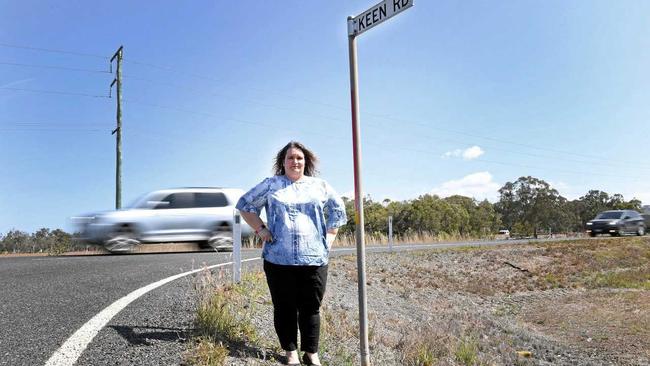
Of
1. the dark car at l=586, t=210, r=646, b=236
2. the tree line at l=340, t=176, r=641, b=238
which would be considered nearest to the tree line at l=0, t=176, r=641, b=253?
the tree line at l=340, t=176, r=641, b=238

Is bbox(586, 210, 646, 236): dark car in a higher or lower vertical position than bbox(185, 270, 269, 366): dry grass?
higher

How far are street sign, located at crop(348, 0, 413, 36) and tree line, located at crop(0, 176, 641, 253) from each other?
43.1m

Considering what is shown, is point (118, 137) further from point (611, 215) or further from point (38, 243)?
point (611, 215)

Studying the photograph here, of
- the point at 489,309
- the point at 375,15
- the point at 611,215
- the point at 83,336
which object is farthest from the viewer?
the point at 611,215

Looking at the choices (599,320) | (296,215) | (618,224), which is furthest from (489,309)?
(618,224)

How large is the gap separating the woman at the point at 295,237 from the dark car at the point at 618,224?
1163 inches

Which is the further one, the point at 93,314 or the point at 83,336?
the point at 93,314

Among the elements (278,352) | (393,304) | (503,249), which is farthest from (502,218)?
(278,352)

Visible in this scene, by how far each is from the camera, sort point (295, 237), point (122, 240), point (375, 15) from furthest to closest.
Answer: point (122, 240)
point (295, 237)
point (375, 15)

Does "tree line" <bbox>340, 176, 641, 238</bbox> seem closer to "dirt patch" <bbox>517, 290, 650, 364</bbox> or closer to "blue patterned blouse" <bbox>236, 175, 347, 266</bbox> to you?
"dirt patch" <bbox>517, 290, 650, 364</bbox>

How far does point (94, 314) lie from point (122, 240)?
10.2 m

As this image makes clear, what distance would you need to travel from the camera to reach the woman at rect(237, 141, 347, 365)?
3828 mm

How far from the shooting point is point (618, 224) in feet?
Result: 91.9

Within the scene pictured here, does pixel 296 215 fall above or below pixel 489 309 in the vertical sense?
above
